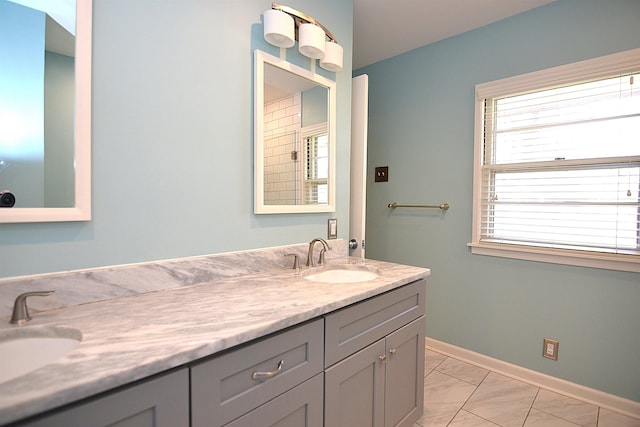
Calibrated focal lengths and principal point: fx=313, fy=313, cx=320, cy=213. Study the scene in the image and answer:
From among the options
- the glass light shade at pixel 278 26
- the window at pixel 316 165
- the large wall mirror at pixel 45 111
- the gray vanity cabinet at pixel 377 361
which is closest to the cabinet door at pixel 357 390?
the gray vanity cabinet at pixel 377 361

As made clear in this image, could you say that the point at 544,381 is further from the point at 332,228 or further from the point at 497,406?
the point at 332,228

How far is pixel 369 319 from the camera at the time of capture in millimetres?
1271

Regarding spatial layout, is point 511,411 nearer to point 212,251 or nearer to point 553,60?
point 212,251

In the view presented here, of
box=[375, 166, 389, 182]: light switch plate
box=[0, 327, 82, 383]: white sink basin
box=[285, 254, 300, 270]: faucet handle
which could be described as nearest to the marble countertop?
box=[0, 327, 82, 383]: white sink basin

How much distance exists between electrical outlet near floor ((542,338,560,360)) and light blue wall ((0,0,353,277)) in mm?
1880

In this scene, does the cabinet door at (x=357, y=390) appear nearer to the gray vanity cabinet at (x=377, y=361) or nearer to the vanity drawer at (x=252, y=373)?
the gray vanity cabinet at (x=377, y=361)

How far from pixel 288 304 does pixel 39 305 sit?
0.73 meters

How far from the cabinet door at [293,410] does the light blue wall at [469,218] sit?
67.4 inches

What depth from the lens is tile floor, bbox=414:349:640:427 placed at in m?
1.69

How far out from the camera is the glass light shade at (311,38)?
1.54 m

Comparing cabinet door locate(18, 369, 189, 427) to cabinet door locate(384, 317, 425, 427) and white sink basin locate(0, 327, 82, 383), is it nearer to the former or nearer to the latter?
white sink basin locate(0, 327, 82, 383)

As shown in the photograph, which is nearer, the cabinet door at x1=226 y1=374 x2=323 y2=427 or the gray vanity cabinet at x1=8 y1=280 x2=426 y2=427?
the gray vanity cabinet at x1=8 y1=280 x2=426 y2=427

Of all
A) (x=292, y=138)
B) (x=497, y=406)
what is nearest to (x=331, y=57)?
(x=292, y=138)

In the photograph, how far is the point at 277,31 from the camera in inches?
55.8
